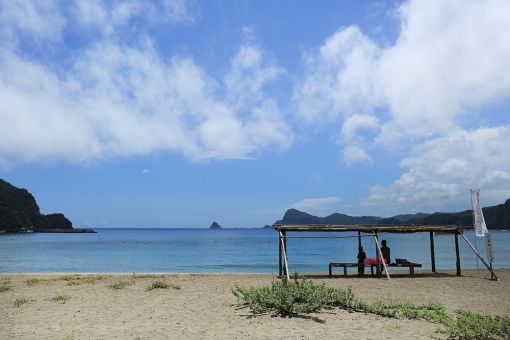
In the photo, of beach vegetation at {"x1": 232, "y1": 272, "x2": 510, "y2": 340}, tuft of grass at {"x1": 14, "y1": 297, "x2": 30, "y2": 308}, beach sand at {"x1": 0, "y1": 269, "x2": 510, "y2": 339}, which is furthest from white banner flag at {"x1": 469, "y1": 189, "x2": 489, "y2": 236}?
tuft of grass at {"x1": 14, "y1": 297, "x2": 30, "y2": 308}

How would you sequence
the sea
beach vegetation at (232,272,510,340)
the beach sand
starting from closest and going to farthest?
the beach sand → beach vegetation at (232,272,510,340) → the sea

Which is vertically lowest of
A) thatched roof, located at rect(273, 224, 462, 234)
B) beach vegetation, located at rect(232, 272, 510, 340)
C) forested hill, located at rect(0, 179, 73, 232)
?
beach vegetation, located at rect(232, 272, 510, 340)

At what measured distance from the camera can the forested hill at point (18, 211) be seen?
110 metres

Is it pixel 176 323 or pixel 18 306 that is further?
pixel 18 306

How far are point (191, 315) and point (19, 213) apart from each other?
5143 inches

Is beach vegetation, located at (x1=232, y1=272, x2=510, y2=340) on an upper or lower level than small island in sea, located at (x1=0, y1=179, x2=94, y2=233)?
lower

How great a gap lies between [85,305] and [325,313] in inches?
237

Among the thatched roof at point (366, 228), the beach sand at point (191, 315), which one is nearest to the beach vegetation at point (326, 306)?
the beach sand at point (191, 315)

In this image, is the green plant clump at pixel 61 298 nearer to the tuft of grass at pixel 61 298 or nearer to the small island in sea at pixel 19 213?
the tuft of grass at pixel 61 298

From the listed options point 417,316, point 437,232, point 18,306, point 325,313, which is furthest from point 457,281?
point 18,306

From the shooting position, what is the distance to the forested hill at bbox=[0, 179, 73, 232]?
10975 centimetres

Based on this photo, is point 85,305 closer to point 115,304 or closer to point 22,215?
point 115,304

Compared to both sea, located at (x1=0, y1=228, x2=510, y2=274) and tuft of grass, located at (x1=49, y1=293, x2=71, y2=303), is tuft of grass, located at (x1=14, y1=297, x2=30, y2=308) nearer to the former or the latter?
tuft of grass, located at (x1=49, y1=293, x2=71, y2=303)

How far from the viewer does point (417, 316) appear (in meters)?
7.66
